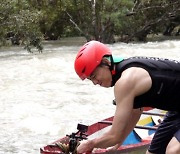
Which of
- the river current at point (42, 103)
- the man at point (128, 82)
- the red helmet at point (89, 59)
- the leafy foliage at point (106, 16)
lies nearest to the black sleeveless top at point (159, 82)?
the man at point (128, 82)

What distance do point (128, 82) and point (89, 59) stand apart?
29 cm

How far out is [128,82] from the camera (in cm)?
308

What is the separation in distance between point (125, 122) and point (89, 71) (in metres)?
0.39

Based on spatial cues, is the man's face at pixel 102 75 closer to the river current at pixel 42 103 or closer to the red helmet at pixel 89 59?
the red helmet at pixel 89 59

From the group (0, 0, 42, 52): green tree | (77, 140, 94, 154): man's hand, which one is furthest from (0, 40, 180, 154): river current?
(77, 140, 94, 154): man's hand

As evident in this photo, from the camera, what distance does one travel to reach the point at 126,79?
3.09 m

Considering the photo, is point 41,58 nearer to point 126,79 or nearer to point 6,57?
point 6,57

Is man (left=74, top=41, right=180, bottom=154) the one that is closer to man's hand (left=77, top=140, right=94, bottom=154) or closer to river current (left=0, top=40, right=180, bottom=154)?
man's hand (left=77, top=140, right=94, bottom=154)

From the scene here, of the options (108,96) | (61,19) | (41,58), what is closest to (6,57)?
(41,58)

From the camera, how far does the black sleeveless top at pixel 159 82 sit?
3.19 m

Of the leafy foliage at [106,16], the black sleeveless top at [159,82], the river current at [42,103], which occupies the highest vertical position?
the black sleeveless top at [159,82]

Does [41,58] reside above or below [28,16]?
below

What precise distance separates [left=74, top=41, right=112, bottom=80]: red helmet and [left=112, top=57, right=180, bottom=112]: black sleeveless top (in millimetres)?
139

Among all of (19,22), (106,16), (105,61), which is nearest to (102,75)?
(105,61)
